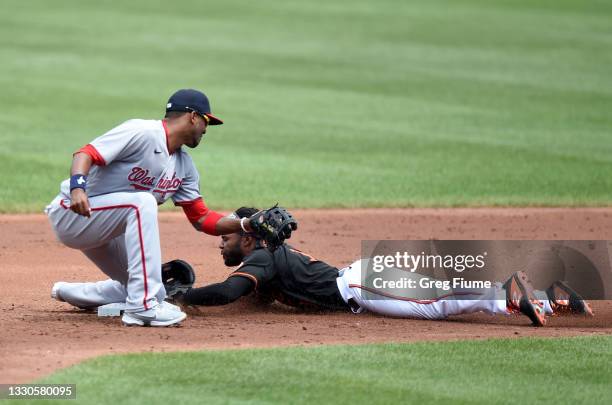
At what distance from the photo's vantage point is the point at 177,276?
802 centimetres

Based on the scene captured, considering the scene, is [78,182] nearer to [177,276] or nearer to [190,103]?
[190,103]

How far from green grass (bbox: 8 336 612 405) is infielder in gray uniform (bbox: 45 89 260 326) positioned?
88 cm

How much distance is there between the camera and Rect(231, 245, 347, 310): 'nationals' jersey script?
7.56 m

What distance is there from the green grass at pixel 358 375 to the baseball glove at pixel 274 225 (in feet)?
3.22

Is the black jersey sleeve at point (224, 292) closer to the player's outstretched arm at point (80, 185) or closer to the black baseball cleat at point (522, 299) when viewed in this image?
the player's outstretched arm at point (80, 185)

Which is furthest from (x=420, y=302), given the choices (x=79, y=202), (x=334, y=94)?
(x=334, y=94)

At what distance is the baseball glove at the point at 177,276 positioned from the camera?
791 centimetres

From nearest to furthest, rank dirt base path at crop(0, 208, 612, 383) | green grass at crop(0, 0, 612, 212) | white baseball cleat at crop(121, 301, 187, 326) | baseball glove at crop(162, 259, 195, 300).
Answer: dirt base path at crop(0, 208, 612, 383) → white baseball cleat at crop(121, 301, 187, 326) → baseball glove at crop(162, 259, 195, 300) → green grass at crop(0, 0, 612, 212)

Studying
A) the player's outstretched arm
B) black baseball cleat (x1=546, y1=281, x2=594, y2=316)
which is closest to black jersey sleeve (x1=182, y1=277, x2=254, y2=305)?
the player's outstretched arm

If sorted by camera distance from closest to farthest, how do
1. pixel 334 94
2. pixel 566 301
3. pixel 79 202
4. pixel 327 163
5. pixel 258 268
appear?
pixel 79 202
pixel 258 268
pixel 566 301
pixel 327 163
pixel 334 94

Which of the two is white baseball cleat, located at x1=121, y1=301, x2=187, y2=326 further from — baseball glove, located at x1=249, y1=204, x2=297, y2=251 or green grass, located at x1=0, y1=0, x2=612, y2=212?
green grass, located at x1=0, y1=0, x2=612, y2=212

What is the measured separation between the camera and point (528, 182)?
13734 mm

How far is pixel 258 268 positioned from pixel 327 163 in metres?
7.18

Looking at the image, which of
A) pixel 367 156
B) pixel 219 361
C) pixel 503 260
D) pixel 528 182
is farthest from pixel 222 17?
pixel 219 361
